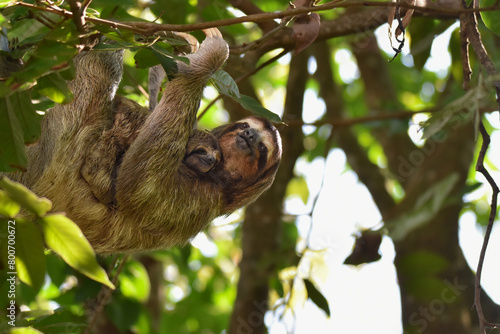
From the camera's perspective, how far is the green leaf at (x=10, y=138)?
2.58m

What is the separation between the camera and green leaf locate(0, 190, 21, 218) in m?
2.20

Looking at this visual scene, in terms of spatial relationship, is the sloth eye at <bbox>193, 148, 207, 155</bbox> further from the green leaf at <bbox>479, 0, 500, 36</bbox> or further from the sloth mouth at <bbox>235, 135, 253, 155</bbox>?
the green leaf at <bbox>479, 0, 500, 36</bbox>

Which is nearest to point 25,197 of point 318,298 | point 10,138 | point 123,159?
point 10,138

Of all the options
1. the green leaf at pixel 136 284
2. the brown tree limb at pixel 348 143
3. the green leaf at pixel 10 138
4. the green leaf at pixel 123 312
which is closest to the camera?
the green leaf at pixel 10 138

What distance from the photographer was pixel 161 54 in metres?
3.03

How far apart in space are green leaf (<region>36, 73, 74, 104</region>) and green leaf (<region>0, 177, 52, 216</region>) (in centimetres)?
70

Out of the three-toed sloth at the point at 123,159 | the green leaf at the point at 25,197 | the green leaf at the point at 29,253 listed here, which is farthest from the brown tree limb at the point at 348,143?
the green leaf at the point at 25,197

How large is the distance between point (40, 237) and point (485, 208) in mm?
7824

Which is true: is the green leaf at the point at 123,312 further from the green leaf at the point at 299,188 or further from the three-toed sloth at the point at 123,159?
the green leaf at the point at 299,188

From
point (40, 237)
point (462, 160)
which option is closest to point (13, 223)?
point (40, 237)

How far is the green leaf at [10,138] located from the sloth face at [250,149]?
7.72ft

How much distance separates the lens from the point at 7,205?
2.23 m

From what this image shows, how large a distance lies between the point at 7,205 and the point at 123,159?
5.88 ft

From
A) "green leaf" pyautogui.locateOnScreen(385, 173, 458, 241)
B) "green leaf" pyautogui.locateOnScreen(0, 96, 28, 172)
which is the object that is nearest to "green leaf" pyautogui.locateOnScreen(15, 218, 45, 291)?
"green leaf" pyautogui.locateOnScreen(0, 96, 28, 172)
